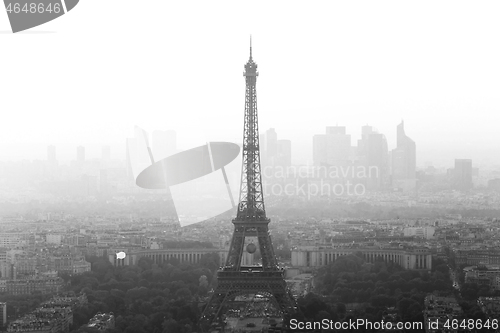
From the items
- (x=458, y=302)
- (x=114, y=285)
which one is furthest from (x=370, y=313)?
(x=114, y=285)

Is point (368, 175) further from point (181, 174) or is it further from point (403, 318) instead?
point (403, 318)

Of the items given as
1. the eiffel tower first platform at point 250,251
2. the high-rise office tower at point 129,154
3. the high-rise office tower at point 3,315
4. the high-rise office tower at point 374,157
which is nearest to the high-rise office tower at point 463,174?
the high-rise office tower at point 374,157

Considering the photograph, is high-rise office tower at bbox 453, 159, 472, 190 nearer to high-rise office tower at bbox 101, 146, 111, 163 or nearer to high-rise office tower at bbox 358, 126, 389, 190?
high-rise office tower at bbox 358, 126, 389, 190

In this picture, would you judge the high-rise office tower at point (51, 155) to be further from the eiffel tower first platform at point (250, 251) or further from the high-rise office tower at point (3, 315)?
the high-rise office tower at point (3, 315)

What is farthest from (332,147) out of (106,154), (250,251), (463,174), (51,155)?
(250,251)

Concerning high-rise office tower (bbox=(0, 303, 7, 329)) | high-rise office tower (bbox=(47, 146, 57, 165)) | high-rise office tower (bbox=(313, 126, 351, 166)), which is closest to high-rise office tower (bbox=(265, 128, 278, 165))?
high-rise office tower (bbox=(313, 126, 351, 166))
